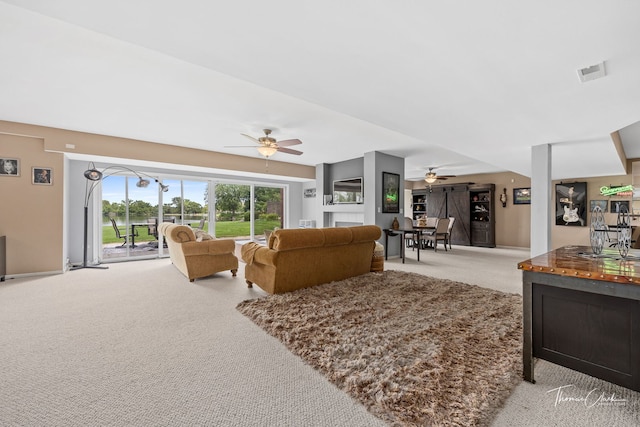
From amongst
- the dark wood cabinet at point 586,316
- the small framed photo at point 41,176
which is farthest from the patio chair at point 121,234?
the dark wood cabinet at point 586,316

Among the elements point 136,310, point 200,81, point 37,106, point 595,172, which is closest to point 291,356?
point 136,310

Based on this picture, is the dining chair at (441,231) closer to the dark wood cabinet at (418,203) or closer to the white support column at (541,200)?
the dark wood cabinet at (418,203)

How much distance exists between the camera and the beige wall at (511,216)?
857 centimetres

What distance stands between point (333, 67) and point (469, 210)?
8.85 meters

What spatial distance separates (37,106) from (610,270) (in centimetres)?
612

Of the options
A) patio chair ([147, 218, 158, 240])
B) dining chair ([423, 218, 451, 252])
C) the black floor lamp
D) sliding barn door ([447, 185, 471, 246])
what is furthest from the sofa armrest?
sliding barn door ([447, 185, 471, 246])

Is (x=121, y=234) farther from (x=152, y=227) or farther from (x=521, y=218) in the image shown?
(x=521, y=218)

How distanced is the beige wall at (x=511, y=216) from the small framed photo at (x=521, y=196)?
95mm

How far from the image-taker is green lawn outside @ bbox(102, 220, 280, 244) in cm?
641

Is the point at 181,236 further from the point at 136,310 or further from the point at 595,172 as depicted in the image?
the point at 595,172

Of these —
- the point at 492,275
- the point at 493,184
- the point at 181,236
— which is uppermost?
the point at 493,184

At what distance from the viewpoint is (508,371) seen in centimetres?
183

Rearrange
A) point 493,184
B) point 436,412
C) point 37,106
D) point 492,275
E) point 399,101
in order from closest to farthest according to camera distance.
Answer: point 436,412 → point 399,101 → point 37,106 → point 492,275 → point 493,184

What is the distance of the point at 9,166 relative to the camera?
4.50 meters
